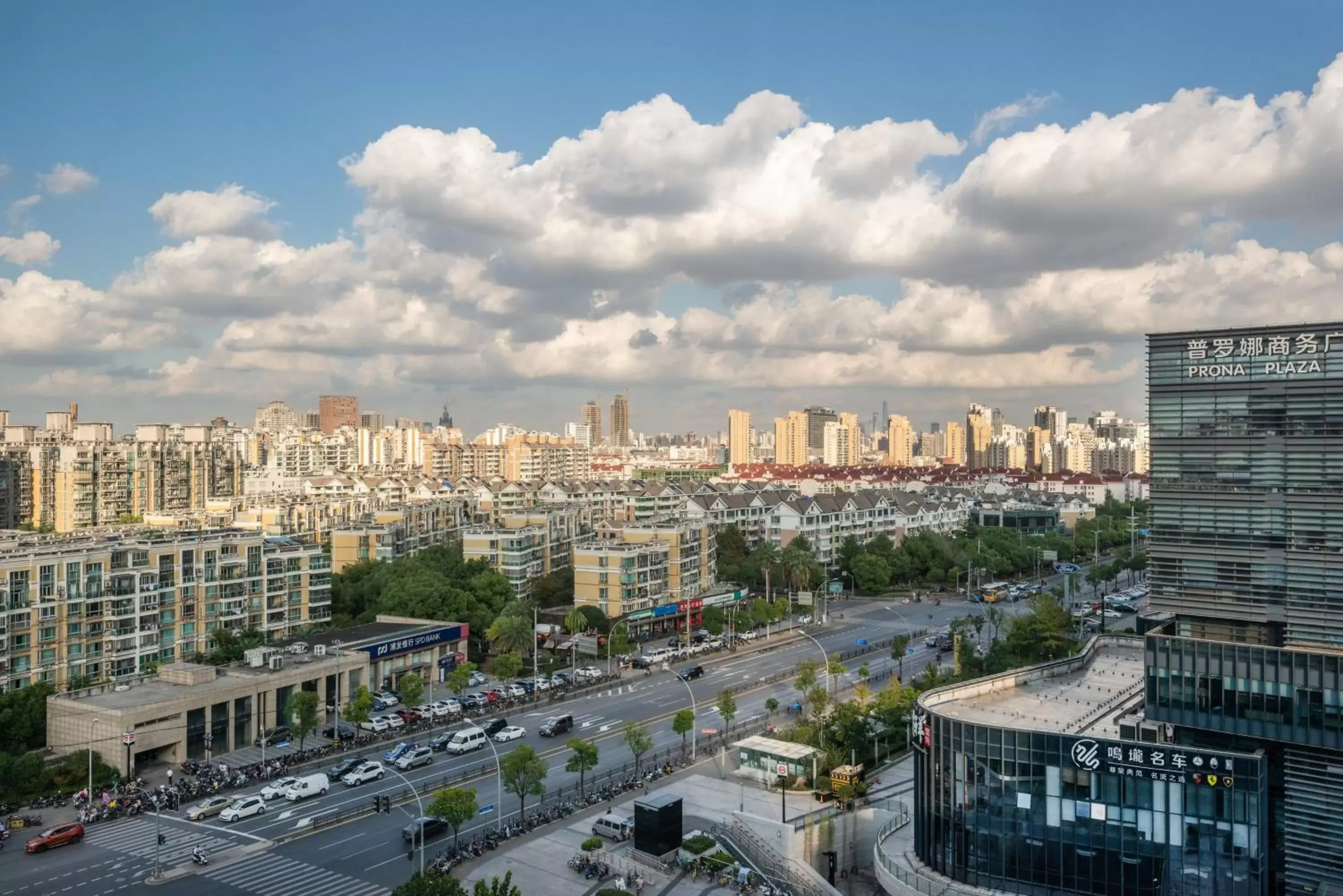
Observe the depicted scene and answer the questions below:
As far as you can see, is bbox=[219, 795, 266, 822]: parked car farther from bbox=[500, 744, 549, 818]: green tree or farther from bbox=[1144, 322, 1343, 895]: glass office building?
bbox=[1144, 322, 1343, 895]: glass office building

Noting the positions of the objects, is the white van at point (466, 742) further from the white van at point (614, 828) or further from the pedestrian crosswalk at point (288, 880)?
the pedestrian crosswalk at point (288, 880)

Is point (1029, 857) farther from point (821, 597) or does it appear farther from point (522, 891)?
point (821, 597)

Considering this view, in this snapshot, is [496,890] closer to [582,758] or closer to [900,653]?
[582,758]

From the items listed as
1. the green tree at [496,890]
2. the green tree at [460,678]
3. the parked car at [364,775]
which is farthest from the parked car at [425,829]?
the green tree at [460,678]

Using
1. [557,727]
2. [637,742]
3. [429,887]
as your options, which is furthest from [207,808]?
[429,887]

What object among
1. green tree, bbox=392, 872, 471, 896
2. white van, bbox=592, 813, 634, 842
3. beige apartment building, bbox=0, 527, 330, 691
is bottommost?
white van, bbox=592, 813, 634, 842

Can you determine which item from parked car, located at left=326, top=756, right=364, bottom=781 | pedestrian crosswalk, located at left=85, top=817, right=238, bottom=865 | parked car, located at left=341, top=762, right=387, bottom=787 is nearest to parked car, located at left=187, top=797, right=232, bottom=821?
pedestrian crosswalk, located at left=85, top=817, right=238, bottom=865
